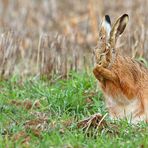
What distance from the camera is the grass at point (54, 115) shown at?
22.7 ft

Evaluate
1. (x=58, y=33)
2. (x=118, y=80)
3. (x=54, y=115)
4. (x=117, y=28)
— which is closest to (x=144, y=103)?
(x=118, y=80)

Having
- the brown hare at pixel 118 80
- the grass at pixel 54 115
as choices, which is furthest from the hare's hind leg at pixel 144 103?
the grass at pixel 54 115

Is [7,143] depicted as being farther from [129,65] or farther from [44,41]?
[44,41]

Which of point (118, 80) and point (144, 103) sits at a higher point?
point (118, 80)

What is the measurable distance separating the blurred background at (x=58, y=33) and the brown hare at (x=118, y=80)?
221 centimetres

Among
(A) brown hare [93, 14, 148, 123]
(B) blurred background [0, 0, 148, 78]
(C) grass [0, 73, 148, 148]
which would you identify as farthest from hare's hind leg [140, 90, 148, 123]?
(B) blurred background [0, 0, 148, 78]

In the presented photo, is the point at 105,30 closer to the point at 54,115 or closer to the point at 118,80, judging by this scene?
the point at 118,80

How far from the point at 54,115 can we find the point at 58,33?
3.27m

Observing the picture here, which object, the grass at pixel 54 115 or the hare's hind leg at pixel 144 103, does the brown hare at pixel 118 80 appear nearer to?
the hare's hind leg at pixel 144 103

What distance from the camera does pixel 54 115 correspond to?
8359mm

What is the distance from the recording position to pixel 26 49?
12.5m

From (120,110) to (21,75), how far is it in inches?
116

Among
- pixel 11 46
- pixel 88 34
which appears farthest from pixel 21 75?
pixel 88 34

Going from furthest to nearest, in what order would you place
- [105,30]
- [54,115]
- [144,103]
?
[54,115] → [144,103] → [105,30]
